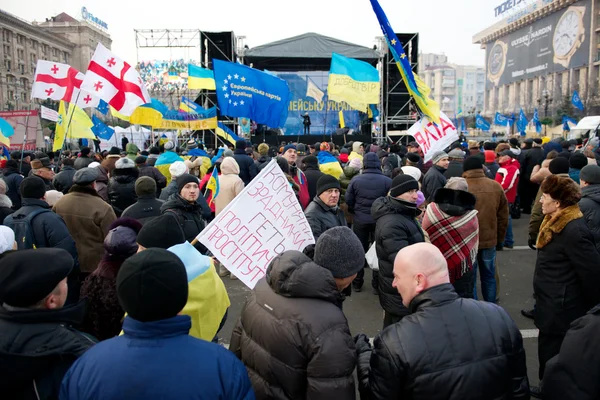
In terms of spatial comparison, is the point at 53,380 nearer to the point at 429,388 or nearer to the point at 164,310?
the point at 164,310

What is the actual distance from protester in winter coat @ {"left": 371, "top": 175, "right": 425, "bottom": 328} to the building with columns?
48.5 metres

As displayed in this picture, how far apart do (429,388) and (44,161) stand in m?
6.13

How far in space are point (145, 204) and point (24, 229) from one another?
1110 mm

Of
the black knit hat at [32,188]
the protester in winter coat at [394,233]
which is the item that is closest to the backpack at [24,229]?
the black knit hat at [32,188]

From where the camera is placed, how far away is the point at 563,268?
3.46 metres

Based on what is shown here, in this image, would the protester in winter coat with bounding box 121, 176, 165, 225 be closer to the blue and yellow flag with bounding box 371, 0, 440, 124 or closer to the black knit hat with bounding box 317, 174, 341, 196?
the black knit hat with bounding box 317, 174, 341, 196

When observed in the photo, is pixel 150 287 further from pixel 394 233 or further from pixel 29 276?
pixel 394 233

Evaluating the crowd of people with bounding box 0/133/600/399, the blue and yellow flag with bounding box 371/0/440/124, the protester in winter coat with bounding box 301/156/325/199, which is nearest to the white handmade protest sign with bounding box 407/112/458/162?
the blue and yellow flag with bounding box 371/0/440/124

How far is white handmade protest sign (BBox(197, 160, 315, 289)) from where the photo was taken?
3039 mm

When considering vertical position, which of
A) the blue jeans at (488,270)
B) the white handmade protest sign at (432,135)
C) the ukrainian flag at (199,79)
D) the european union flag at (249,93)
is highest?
the ukrainian flag at (199,79)

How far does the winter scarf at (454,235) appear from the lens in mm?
3865

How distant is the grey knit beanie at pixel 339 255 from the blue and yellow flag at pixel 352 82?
8379mm

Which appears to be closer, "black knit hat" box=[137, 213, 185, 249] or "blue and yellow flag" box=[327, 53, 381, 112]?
"black knit hat" box=[137, 213, 185, 249]

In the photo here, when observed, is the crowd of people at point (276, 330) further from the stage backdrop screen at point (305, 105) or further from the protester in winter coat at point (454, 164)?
the stage backdrop screen at point (305, 105)
